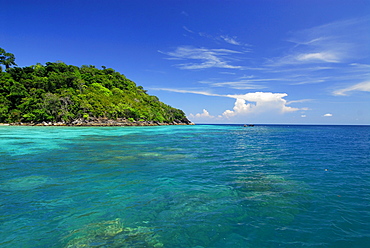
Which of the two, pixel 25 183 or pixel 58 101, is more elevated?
pixel 58 101

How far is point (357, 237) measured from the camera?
5.90 metres

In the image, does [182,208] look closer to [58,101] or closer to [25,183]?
[25,183]

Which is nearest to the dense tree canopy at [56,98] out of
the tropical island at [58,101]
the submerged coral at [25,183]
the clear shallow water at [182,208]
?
the tropical island at [58,101]

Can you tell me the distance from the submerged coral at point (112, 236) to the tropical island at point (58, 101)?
112m

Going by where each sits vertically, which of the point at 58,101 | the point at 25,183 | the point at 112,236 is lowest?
the point at 25,183

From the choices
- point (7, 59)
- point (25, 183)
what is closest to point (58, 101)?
point (7, 59)

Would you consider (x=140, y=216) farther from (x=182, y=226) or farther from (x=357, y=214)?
(x=357, y=214)

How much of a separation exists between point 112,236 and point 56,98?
116808mm

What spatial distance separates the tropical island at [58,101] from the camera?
97.8m

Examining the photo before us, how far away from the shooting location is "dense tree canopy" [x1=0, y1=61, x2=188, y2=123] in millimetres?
97812

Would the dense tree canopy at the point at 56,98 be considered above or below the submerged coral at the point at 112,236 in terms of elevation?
above

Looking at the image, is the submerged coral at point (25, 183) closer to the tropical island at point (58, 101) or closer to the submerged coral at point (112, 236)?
the submerged coral at point (112, 236)

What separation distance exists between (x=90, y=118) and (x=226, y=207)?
115298 mm

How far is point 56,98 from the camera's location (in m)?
101
